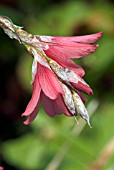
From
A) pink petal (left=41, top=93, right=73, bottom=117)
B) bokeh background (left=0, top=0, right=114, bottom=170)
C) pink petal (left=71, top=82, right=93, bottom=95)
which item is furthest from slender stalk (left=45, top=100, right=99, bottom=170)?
pink petal (left=71, top=82, right=93, bottom=95)

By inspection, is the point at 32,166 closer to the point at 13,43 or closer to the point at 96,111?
the point at 96,111

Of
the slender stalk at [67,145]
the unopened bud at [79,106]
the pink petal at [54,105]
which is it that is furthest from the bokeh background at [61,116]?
the unopened bud at [79,106]

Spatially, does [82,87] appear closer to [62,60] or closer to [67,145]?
[62,60]

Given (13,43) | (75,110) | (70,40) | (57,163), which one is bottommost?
(57,163)

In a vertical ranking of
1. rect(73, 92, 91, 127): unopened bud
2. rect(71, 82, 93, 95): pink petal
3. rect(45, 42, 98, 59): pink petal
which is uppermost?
rect(45, 42, 98, 59): pink petal

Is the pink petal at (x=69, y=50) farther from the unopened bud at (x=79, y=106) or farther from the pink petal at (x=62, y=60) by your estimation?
the unopened bud at (x=79, y=106)

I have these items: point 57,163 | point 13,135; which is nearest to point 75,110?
point 57,163

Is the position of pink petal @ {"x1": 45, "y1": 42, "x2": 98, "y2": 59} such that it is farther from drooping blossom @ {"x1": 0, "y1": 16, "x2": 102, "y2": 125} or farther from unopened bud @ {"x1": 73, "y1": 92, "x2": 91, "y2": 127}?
unopened bud @ {"x1": 73, "y1": 92, "x2": 91, "y2": 127}

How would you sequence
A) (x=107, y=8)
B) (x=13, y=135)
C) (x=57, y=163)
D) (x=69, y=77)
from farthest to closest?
(x=107, y=8), (x=13, y=135), (x=57, y=163), (x=69, y=77)
